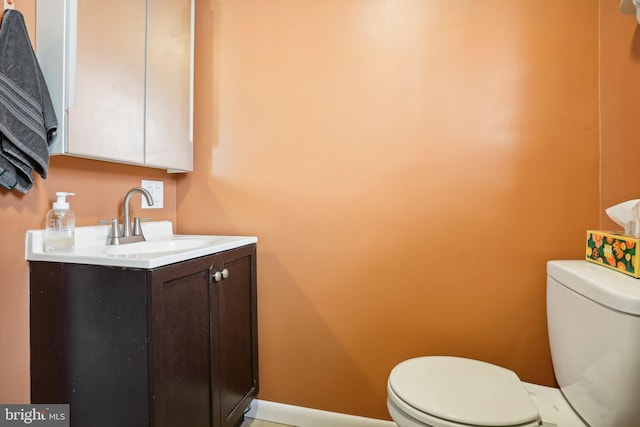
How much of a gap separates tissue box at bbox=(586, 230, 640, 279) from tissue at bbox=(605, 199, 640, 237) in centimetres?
2

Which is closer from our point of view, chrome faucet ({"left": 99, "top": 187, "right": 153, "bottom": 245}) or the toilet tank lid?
the toilet tank lid

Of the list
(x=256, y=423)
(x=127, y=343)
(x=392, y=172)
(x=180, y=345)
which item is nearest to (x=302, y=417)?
(x=256, y=423)

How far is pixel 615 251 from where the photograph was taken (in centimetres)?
88

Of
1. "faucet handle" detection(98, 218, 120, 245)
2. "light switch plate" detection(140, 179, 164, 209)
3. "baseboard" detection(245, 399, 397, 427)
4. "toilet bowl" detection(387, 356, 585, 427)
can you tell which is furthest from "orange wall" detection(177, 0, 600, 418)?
"faucet handle" detection(98, 218, 120, 245)

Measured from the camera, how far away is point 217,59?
1.52 metres

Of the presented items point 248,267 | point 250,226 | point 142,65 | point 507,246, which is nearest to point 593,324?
point 507,246

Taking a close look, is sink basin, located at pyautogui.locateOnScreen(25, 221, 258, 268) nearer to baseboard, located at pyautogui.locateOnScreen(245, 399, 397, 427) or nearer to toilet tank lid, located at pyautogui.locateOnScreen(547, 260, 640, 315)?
baseboard, located at pyautogui.locateOnScreen(245, 399, 397, 427)

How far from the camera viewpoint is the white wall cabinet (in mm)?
970

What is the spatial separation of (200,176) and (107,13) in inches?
27.9

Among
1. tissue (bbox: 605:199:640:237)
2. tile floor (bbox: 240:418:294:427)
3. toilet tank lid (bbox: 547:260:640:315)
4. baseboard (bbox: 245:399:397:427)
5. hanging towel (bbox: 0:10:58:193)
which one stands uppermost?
hanging towel (bbox: 0:10:58:193)

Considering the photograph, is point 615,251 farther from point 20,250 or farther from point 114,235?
point 20,250

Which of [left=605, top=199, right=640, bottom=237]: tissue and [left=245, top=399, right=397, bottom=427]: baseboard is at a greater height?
[left=605, top=199, right=640, bottom=237]: tissue

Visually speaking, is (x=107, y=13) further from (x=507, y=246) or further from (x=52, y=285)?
(x=507, y=246)

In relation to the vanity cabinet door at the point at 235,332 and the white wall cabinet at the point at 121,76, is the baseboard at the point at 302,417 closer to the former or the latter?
the vanity cabinet door at the point at 235,332
